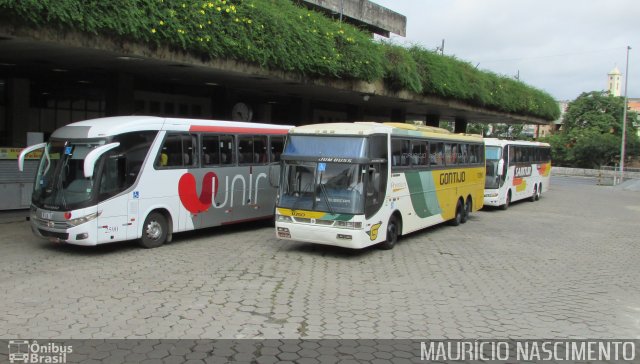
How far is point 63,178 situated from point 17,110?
14.9 m

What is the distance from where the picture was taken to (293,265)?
9.85m

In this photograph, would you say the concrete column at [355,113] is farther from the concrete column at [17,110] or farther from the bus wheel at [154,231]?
the bus wheel at [154,231]

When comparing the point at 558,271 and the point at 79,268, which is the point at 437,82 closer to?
the point at 558,271

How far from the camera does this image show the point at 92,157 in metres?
9.52

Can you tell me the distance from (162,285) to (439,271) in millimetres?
4765

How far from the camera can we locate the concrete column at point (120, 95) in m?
16.6

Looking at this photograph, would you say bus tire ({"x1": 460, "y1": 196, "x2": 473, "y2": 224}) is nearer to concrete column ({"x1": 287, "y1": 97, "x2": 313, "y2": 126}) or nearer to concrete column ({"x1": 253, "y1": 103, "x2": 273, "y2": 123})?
concrete column ({"x1": 287, "y1": 97, "x2": 313, "y2": 126})

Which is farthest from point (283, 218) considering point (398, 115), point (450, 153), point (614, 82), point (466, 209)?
point (614, 82)

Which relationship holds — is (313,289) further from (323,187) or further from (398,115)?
(398,115)

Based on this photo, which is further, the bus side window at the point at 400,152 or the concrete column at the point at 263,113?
the concrete column at the point at 263,113

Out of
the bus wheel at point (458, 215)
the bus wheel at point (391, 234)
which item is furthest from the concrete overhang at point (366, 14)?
the bus wheel at point (391, 234)

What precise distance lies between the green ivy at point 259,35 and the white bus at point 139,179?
198cm

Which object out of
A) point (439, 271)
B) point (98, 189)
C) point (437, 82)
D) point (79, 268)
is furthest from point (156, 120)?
point (437, 82)

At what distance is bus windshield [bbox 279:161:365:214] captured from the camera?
10.4m
